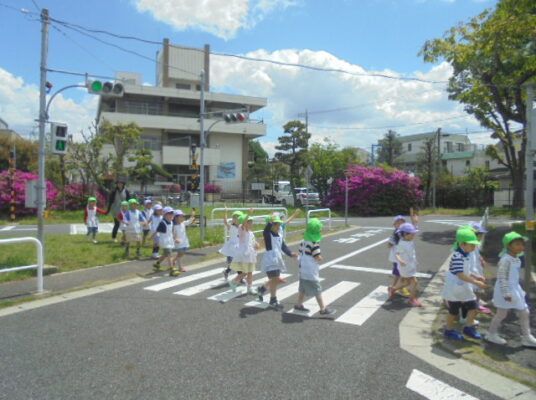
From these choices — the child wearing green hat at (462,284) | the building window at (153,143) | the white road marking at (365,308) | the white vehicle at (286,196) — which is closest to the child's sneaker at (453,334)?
the child wearing green hat at (462,284)

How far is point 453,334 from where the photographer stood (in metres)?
4.95

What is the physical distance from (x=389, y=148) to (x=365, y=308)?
59975 mm

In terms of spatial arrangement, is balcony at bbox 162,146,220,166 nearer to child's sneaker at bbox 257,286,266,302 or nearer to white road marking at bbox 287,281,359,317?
white road marking at bbox 287,281,359,317

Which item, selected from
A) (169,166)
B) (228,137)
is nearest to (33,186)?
(169,166)

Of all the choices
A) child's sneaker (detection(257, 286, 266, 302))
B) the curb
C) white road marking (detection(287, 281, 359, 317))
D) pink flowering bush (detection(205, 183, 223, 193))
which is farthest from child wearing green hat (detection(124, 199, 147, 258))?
pink flowering bush (detection(205, 183, 223, 193))

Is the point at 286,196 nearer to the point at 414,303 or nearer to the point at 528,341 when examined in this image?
the point at 414,303

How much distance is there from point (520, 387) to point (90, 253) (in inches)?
389

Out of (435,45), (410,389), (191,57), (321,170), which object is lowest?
(410,389)

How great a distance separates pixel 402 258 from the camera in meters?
6.62

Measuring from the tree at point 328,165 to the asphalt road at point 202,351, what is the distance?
87.6 ft

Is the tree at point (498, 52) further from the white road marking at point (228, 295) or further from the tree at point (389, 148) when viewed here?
the tree at point (389, 148)

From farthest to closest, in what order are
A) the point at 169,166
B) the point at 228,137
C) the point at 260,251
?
the point at 228,137 < the point at 169,166 < the point at 260,251

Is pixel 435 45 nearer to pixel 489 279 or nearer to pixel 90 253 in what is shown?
pixel 489 279

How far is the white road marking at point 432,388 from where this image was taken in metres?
3.58
